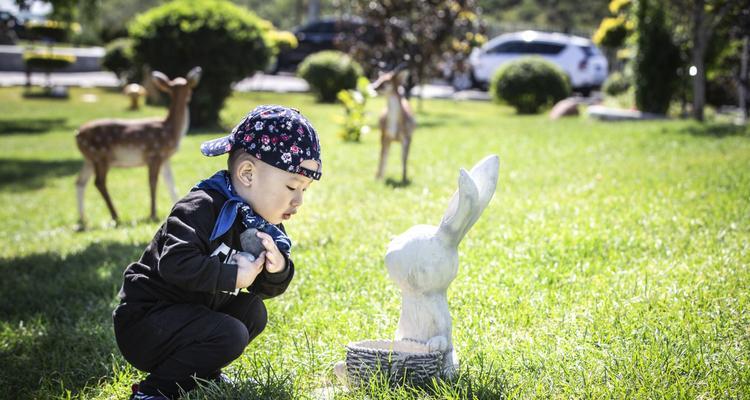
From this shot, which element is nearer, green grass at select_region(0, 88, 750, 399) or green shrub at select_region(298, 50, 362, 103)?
green grass at select_region(0, 88, 750, 399)

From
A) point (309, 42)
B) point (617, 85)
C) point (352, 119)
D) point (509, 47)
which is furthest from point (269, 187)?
point (309, 42)

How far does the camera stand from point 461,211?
106 inches

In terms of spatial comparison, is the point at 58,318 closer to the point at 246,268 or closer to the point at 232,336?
the point at 232,336

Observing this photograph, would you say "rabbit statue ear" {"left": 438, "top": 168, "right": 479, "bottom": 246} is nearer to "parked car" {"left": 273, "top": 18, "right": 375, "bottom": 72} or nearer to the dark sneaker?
the dark sneaker

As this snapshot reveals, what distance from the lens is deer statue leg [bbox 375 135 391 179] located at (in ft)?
25.8

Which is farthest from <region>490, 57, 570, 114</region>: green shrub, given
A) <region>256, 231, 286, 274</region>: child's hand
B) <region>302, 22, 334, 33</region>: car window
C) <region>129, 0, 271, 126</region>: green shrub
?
<region>256, 231, 286, 274</region>: child's hand

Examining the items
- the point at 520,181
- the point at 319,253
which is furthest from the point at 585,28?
the point at 319,253

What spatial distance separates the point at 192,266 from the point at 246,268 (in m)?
0.19

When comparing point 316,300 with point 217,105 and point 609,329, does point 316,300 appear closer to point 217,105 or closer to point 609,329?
point 609,329

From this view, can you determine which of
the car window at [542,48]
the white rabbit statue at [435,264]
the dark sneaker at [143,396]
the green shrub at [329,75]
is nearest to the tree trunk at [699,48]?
the green shrub at [329,75]

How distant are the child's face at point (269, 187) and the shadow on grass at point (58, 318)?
125cm

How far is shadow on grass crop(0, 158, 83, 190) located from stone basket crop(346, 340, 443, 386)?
9.17 m

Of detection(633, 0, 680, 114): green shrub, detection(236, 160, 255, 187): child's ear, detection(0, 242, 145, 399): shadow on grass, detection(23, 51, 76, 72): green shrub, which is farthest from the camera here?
detection(23, 51, 76, 72): green shrub

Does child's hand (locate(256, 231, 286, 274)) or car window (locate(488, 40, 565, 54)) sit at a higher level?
car window (locate(488, 40, 565, 54))
